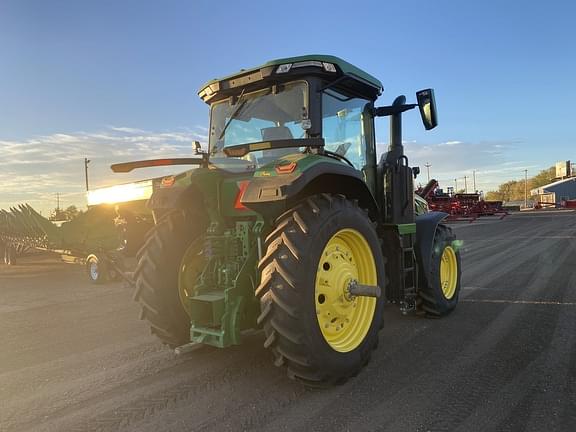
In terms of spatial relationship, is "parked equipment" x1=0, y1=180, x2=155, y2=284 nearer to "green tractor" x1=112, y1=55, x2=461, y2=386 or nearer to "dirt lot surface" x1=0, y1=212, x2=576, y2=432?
"dirt lot surface" x1=0, y1=212, x2=576, y2=432

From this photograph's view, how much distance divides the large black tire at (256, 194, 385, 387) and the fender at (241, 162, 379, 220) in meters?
0.19

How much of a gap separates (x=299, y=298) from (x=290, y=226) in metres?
0.55

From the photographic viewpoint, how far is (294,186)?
3078mm

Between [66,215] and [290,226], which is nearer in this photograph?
[290,226]

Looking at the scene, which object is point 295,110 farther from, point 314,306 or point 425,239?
point 425,239

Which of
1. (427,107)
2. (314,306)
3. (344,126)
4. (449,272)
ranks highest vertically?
(427,107)

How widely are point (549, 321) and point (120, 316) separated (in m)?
5.66

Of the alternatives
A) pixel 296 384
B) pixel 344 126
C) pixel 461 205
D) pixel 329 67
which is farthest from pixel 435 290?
pixel 461 205

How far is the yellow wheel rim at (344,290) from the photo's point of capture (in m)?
3.51

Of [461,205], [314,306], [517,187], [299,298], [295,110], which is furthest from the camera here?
[517,187]

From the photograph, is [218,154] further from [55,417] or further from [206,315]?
[55,417]

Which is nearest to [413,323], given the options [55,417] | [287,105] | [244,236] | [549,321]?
[549,321]

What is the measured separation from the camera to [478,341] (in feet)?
14.6

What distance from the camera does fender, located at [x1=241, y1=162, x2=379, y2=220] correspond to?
3090mm
